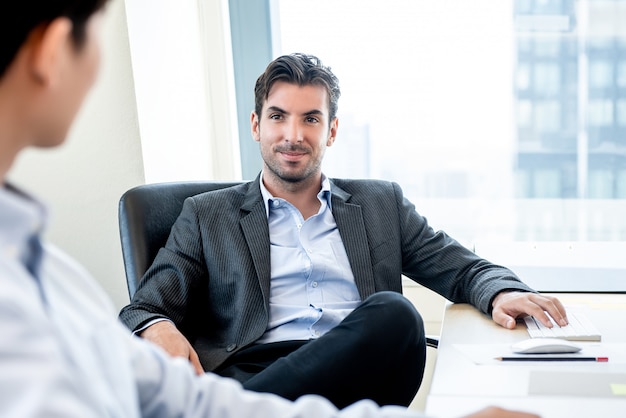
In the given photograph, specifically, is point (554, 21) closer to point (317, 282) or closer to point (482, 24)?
point (482, 24)

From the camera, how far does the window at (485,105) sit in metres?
2.72

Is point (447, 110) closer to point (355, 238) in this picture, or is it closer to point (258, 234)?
point (355, 238)

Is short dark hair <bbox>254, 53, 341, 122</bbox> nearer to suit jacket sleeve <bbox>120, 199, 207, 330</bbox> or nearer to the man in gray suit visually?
the man in gray suit

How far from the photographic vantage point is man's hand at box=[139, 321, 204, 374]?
68.4 inches

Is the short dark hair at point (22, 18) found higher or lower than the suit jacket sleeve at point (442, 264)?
higher

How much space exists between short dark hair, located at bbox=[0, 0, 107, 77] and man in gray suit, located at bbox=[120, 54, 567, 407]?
3.42 ft

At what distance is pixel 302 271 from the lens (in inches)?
80.2

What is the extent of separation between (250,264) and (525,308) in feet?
2.32

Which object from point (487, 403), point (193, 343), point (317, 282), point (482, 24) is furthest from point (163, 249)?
point (482, 24)

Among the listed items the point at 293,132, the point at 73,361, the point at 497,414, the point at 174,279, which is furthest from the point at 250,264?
the point at 73,361

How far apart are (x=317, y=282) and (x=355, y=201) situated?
0.28 metres

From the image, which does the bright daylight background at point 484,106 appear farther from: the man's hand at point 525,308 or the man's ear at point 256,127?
the man's hand at point 525,308

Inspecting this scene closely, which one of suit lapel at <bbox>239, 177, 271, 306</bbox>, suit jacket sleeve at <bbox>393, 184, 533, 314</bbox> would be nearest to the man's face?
suit lapel at <bbox>239, 177, 271, 306</bbox>

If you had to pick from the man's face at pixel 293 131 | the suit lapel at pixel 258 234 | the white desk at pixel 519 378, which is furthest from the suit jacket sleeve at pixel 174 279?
the white desk at pixel 519 378
